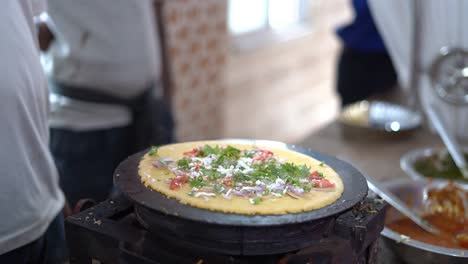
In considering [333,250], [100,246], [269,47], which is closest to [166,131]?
[100,246]

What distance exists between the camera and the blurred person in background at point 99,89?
1.61 m

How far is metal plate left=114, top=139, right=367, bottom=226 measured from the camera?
0.72m

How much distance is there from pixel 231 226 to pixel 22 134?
434mm

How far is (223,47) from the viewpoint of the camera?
3.52 m

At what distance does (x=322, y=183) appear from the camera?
2.77ft

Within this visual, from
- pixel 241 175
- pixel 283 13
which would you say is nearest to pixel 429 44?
pixel 241 175

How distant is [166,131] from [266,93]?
8.47 feet

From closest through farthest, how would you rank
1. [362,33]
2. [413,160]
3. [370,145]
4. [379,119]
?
[413,160] < [370,145] < [379,119] < [362,33]

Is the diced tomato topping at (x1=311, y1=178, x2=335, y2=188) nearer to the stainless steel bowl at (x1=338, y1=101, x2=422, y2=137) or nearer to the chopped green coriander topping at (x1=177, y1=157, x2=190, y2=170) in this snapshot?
the chopped green coriander topping at (x1=177, y1=157, x2=190, y2=170)

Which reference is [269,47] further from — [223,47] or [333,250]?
[333,250]

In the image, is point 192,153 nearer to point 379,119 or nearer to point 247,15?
point 379,119

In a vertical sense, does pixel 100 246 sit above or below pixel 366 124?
above

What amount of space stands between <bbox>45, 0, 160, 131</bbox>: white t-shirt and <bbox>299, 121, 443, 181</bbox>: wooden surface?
24.1 inches

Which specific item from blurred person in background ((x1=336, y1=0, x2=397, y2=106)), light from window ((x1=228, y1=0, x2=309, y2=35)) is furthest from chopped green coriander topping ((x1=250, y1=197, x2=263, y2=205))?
light from window ((x1=228, y1=0, x2=309, y2=35))
